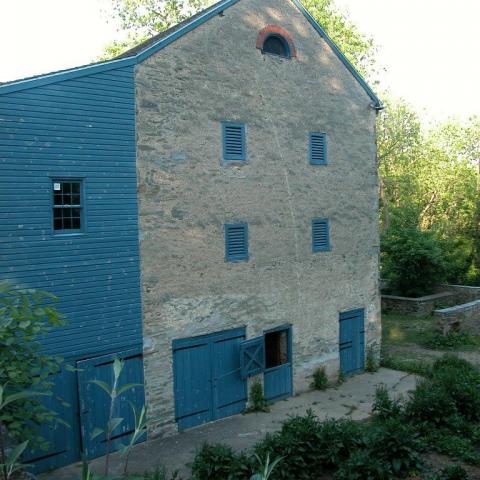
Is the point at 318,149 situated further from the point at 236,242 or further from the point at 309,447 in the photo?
the point at 309,447

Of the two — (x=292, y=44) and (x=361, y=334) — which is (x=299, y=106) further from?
(x=361, y=334)

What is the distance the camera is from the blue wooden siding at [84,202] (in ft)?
33.7

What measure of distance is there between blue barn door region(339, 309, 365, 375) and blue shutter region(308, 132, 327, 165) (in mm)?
4691

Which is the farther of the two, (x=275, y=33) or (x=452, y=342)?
(x=452, y=342)

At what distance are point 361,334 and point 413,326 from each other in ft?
26.7

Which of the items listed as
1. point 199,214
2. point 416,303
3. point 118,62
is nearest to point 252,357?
point 199,214

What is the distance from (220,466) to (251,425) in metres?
4.28

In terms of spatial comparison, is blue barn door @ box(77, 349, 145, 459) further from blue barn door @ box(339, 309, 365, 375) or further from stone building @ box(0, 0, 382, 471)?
blue barn door @ box(339, 309, 365, 375)

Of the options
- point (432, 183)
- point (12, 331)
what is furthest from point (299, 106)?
point (432, 183)

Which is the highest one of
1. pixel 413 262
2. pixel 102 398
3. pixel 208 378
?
pixel 413 262

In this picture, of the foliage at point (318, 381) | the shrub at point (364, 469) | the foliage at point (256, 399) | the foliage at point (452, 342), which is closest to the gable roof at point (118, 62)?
the foliage at point (256, 399)

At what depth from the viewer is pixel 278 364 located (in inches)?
617

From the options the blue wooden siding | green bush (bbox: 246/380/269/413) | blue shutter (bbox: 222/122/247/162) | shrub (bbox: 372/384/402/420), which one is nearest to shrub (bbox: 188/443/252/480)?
the blue wooden siding

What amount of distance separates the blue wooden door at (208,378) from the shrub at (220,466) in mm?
3517
